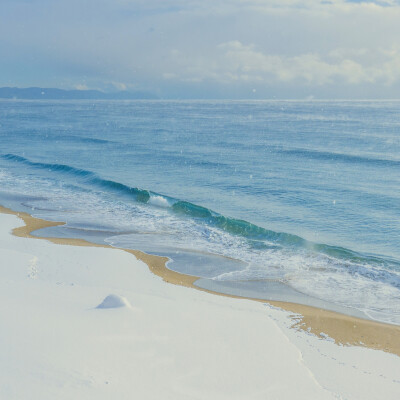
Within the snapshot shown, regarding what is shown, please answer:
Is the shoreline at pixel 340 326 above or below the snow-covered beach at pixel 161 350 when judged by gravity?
below

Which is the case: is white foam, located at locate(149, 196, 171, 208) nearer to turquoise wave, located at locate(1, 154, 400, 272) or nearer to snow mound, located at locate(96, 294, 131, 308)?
turquoise wave, located at locate(1, 154, 400, 272)

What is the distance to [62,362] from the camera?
770 centimetres

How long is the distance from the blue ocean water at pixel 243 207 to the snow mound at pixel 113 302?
4.77 m

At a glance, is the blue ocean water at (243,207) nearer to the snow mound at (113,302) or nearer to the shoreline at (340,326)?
the shoreline at (340,326)

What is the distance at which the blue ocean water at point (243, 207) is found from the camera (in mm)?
16328

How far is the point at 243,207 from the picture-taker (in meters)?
25.8

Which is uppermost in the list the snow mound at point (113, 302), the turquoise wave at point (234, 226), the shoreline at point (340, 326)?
the snow mound at point (113, 302)

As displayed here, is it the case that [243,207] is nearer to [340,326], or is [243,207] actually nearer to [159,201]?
[159,201]

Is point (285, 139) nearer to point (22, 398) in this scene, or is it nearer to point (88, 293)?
point (88, 293)

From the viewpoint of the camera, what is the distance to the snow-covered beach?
7398mm

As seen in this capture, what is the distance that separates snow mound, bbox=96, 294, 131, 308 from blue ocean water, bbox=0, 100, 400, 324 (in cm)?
477

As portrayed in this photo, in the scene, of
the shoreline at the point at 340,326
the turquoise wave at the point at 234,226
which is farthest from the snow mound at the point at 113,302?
the turquoise wave at the point at 234,226

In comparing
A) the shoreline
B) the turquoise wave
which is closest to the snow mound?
the shoreline

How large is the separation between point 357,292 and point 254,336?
18.8 ft
